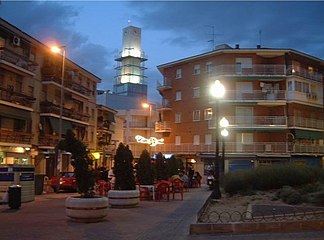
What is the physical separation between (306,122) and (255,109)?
6403 mm

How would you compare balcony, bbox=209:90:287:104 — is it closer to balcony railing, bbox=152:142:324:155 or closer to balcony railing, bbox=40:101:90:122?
balcony railing, bbox=152:142:324:155

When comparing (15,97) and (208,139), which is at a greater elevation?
(15,97)

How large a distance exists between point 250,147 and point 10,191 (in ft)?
127

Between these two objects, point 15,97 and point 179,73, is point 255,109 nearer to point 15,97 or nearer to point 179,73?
point 179,73

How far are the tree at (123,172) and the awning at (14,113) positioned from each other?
69.1ft

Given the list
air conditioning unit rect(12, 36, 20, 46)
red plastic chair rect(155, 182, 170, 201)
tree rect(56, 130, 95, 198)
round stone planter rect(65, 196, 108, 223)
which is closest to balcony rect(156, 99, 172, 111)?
air conditioning unit rect(12, 36, 20, 46)

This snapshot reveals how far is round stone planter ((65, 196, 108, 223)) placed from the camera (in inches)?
523

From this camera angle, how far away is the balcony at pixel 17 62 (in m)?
36.5

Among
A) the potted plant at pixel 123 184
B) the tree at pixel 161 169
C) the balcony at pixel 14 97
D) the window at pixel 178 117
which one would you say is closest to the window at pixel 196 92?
the window at pixel 178 117

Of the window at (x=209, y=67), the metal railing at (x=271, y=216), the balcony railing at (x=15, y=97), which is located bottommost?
the metal railing at (x=271, y=216)

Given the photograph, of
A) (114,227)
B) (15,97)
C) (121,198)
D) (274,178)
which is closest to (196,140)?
(15,97)

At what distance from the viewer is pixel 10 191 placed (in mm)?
18016

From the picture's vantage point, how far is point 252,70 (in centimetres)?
5497

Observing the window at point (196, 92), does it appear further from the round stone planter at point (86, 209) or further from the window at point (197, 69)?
the round stone planter at point (86, 209)
